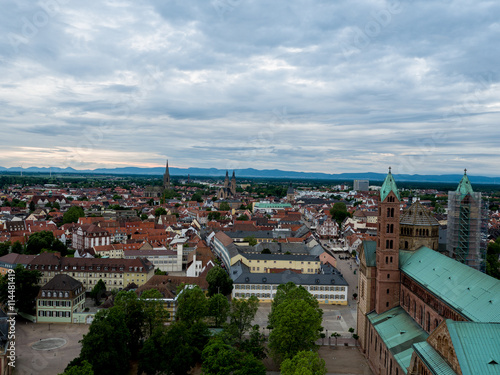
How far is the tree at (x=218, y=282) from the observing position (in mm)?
73062

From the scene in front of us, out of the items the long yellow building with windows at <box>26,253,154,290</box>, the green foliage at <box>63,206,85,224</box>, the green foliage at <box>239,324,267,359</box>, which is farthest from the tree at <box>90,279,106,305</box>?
the green foliage at <box>63,206,85,224</box>

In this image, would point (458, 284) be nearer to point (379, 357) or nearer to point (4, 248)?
point (379, 357)

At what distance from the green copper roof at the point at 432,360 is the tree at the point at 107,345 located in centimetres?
3021

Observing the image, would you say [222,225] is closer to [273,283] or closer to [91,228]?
[91,228]

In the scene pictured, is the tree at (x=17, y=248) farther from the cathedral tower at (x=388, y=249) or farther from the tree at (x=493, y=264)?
the tree at (x=493, y=264)

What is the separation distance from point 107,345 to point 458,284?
119 feet

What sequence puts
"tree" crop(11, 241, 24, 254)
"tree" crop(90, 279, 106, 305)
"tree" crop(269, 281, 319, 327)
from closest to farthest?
"tree" crop(269, 281, 319, 327) < "tree" crop(90, 279, 106, 305) < "tree" crop(11, 241, 24, 254)

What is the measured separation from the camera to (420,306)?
152 ft

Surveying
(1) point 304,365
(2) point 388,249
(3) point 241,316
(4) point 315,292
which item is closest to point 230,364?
(1) point 304,365

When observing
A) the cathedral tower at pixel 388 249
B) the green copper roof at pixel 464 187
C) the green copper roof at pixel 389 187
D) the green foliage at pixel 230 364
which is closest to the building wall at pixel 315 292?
the cathedral tower at pixel 388 249

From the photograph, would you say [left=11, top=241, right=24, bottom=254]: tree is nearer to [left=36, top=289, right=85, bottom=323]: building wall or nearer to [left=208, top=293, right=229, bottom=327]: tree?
[left=36, top=289, right=85, bottom=323]: building wall

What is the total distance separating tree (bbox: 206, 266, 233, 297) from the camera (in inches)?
2876

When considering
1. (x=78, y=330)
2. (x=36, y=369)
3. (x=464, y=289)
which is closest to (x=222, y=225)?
(x=78, y=330)

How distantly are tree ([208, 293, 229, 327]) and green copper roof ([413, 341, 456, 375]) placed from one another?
28225 millimetres
